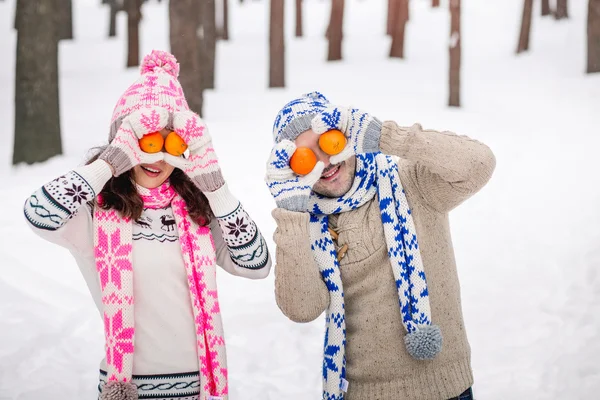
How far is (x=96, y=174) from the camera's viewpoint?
107 inches

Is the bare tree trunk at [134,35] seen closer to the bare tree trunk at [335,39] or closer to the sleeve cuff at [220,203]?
the bare tree trunk at [335,39]

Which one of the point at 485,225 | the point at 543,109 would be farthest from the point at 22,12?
the point at 543,109

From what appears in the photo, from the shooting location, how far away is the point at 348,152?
272 centimetres

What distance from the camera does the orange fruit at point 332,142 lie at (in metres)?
2.68

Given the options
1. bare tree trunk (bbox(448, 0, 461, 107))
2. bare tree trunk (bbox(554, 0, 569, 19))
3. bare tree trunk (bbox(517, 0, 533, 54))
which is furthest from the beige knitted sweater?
bare tree trunk (bbox(554, 0, 569, 19))

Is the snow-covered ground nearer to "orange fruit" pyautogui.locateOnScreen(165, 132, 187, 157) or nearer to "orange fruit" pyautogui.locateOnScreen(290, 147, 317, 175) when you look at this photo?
"orange fruit" pyautogui.locateOnScreen(165, 132, 187, 157)

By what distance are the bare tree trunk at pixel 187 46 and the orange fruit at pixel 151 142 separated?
6534mm

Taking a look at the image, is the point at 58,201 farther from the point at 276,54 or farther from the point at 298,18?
the point at 298,18

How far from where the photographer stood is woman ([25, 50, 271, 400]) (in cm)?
278

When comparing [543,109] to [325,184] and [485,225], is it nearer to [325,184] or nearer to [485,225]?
[485,225]

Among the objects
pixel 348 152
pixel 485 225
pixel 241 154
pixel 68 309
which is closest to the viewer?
pixel 348 152

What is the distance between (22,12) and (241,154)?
3020 mm

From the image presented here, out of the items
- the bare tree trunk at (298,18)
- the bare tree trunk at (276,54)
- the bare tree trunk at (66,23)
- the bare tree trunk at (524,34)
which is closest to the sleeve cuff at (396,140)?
the bare tree trunk at (276,54)

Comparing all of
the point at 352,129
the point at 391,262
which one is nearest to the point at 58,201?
the point at 352,129
